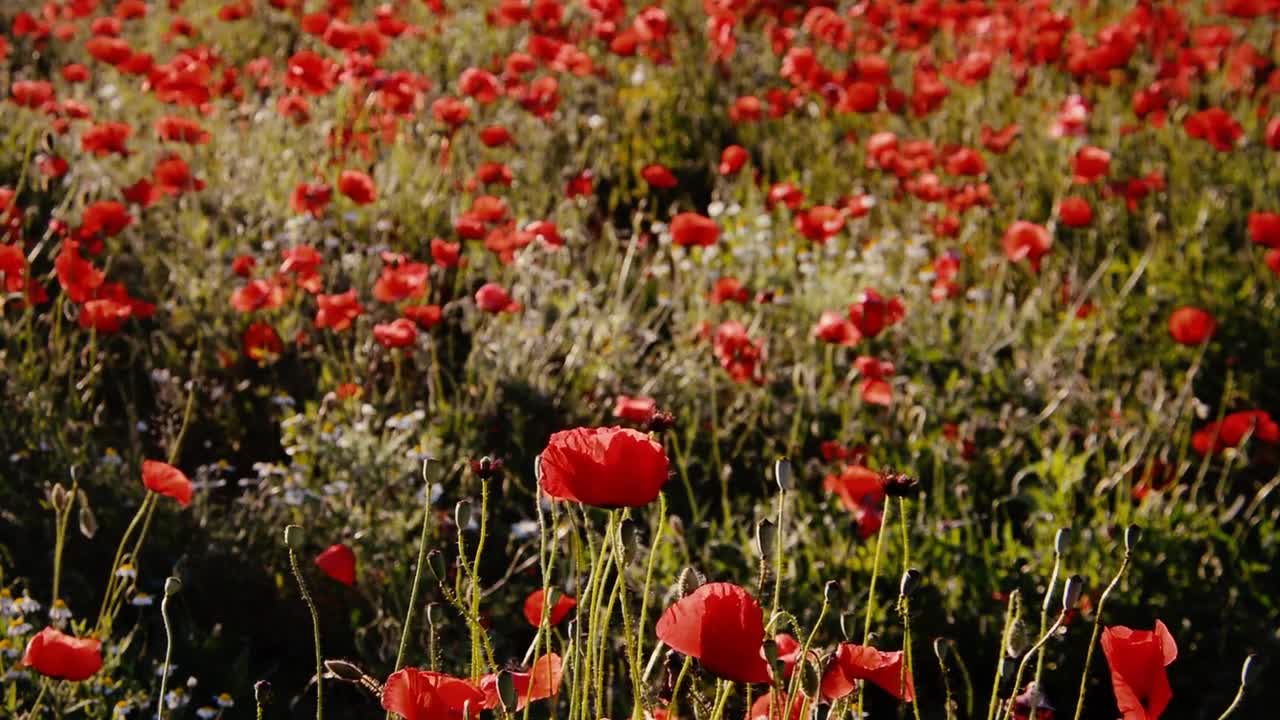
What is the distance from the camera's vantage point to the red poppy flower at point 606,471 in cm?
139

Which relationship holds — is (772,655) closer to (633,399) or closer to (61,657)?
(61,657)

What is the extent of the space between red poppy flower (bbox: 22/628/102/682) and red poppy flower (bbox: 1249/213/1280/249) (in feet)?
10.2

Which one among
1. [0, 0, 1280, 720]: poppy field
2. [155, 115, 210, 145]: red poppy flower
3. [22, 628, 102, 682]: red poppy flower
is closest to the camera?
[22, 628, 102, 682]: red poppy flower

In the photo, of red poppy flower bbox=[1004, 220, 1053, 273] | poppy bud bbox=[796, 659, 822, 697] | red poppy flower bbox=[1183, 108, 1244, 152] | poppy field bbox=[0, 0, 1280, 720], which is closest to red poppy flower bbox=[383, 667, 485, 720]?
poppy field bbox=[0, 0, 1280, 720]

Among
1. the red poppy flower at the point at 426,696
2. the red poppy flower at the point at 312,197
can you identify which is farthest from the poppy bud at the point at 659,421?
the red poppy flower at the point at 312,197

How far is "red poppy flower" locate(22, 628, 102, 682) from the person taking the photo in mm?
1798

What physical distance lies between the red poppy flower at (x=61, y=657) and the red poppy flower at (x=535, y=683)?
A: 0.59 m

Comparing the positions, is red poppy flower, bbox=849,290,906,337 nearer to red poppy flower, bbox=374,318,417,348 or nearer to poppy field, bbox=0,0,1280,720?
poppy field, bbox=0,0,1280,720

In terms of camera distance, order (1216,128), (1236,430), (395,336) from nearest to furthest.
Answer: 1. (395,336)
2. (1236,430)
3. (1216,128)

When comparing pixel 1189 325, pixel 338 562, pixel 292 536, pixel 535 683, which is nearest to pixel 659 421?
pixel 535 683

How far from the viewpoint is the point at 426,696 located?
4.43ft

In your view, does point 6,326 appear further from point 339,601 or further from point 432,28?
point 432,28

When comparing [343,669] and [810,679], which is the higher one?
[810,679]

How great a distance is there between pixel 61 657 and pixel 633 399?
5.14ft
